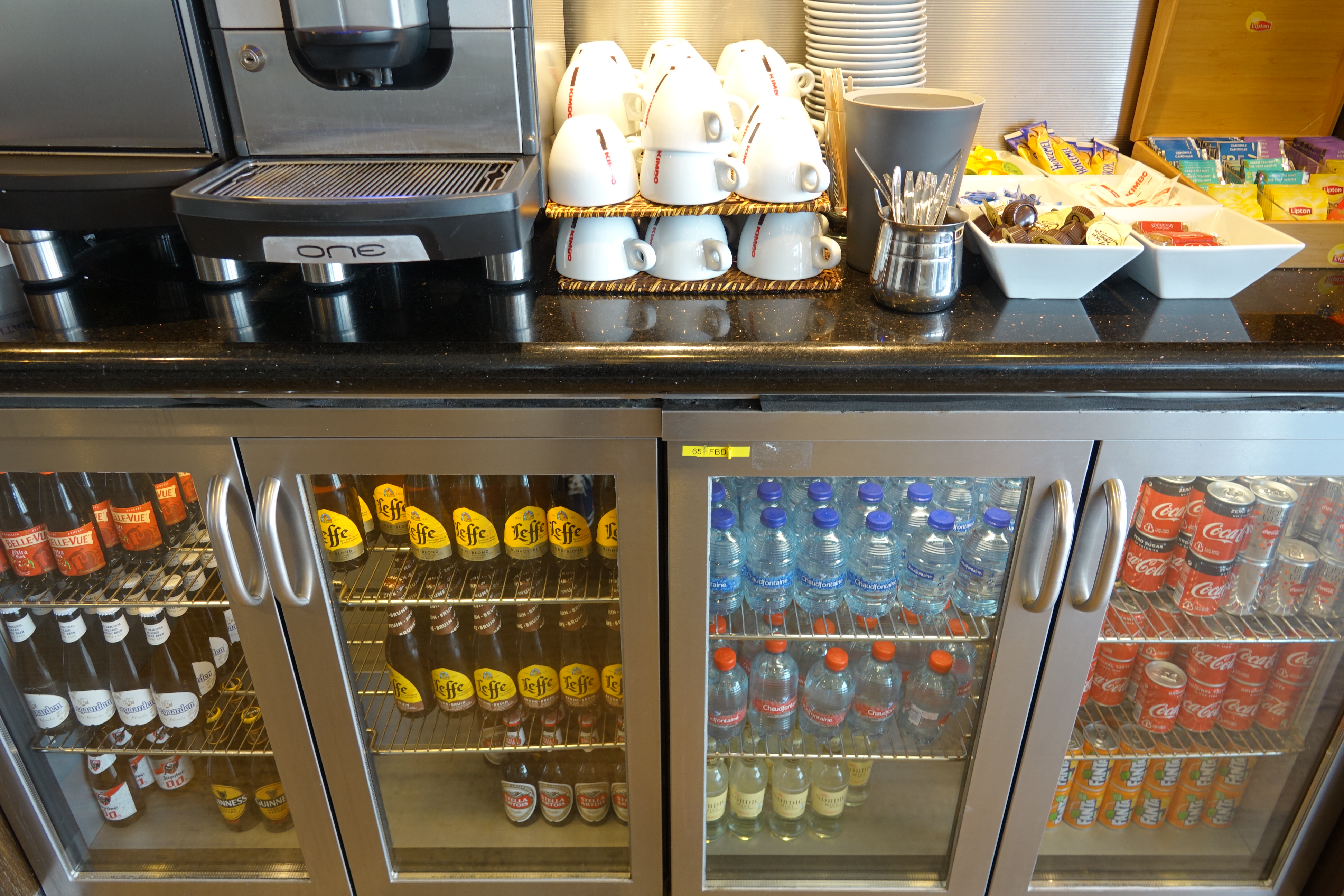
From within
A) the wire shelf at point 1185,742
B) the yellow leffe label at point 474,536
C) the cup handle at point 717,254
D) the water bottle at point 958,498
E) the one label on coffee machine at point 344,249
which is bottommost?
the wire shelf at point 1185,742

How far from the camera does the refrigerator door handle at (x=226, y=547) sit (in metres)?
1.06

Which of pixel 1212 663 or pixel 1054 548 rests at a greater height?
pixel 1054 548

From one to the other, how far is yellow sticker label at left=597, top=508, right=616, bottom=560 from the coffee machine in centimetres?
68

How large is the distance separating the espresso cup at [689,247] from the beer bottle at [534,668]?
22.2 inches

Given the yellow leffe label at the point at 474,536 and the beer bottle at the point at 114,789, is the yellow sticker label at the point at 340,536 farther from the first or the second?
the beer bottle at the point at 114,789

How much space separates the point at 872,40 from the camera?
4.50ft

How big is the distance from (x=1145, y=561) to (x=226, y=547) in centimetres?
126

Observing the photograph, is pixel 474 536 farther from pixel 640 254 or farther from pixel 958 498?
pixel 958 498

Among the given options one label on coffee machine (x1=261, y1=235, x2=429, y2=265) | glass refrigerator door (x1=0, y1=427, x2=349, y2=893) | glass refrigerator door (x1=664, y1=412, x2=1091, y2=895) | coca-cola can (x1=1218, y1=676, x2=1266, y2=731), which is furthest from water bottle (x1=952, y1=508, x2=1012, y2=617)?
glass refrigerator door (x1=0, y1=427, x2=349, y2=893)

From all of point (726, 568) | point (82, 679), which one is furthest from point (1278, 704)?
point (82, 679)

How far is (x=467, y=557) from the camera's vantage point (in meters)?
1.24

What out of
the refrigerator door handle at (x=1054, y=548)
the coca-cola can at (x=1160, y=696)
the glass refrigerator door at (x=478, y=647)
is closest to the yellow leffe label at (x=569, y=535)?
the glass refrigerator door at (x=478, y=647)

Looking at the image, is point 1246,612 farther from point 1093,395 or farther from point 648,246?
point 648,246

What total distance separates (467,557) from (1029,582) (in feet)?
2.52
